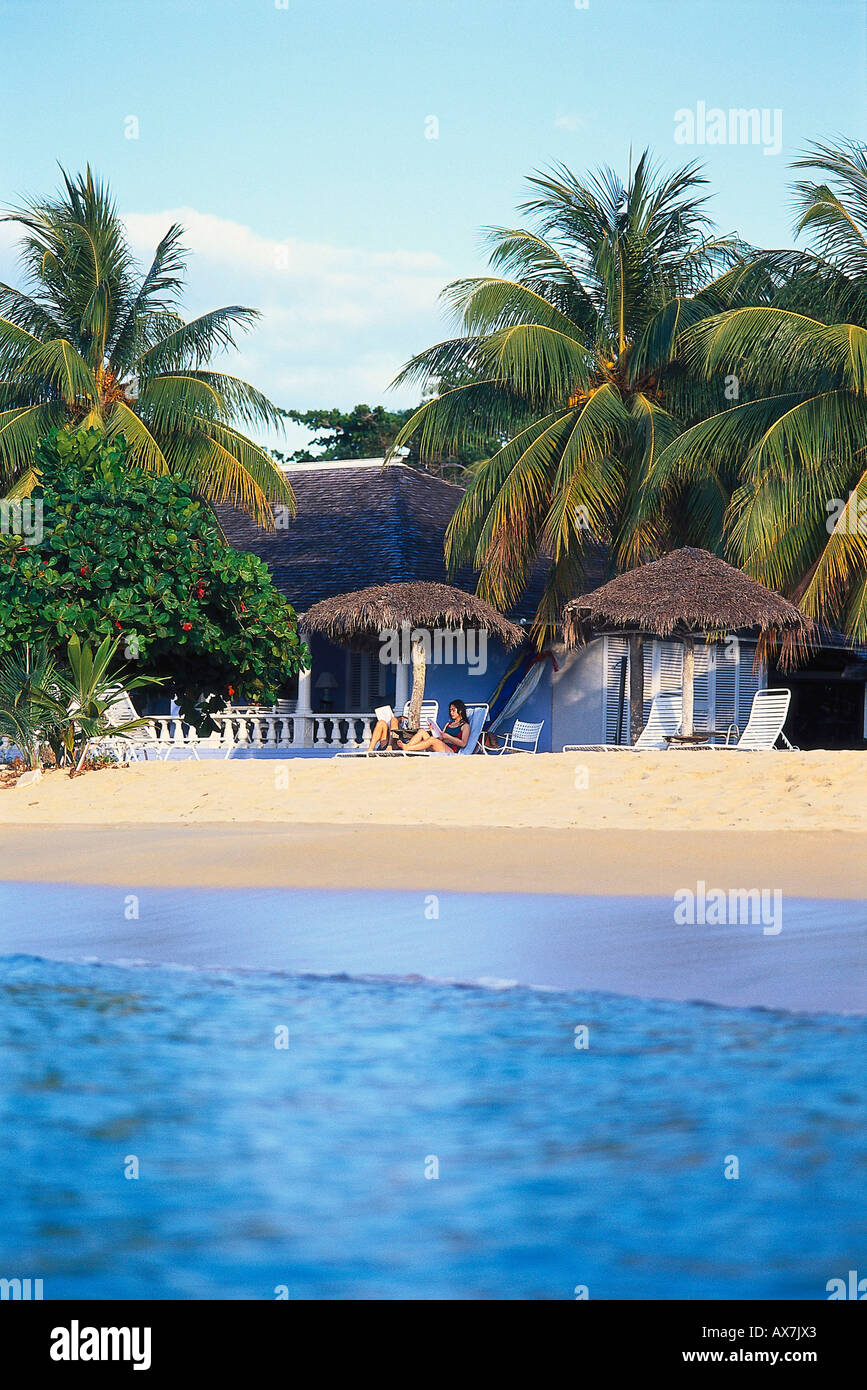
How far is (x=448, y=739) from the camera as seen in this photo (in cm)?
1853

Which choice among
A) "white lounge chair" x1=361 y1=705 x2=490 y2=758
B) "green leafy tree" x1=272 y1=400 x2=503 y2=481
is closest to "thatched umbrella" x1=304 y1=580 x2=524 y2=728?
"white lounge chair" x1=361 y1=705 x2=490 y2=758

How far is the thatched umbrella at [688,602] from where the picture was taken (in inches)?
717

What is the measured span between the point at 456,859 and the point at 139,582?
7391mm

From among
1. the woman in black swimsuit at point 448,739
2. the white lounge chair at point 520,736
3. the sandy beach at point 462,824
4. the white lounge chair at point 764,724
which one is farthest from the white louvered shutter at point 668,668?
the sandy beach at point 462,824

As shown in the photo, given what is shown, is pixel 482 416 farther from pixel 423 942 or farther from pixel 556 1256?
pixel 556 1256

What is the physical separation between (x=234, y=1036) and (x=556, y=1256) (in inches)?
97.6

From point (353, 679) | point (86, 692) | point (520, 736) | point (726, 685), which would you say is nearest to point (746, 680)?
point (726, 685)

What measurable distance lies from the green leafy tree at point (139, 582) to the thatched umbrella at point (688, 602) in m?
4.24

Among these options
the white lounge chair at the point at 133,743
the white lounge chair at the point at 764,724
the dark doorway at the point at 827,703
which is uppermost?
the white lounge chair at the point at 764,724

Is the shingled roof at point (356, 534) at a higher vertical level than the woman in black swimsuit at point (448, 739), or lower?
higher

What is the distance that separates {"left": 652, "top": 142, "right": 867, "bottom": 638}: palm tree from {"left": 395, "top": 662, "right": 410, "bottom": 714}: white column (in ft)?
15.9

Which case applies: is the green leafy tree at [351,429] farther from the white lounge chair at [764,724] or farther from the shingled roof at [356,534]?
the white lounge chair at [764,724]

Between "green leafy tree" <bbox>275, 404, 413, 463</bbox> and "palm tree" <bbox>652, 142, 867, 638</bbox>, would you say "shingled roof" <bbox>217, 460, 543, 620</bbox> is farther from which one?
"green leafy tree" <bbox>275, 404, 413, 463</bbox>
